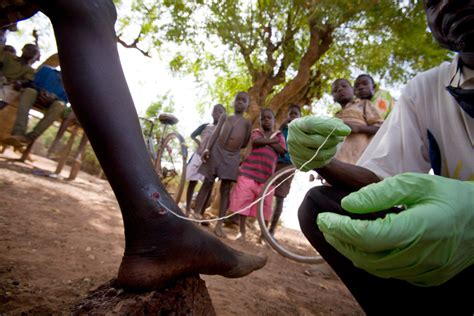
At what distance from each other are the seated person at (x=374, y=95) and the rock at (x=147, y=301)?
248 centimetres

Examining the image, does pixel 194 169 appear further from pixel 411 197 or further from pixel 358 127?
pixel 411 197

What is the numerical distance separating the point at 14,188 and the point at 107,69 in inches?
97.3

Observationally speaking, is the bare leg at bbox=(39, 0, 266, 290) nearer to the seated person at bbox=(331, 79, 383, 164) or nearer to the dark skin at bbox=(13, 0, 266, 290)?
the dark skin at bbox=(13, 0, 266, 290)

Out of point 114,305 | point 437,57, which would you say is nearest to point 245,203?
point 114,305

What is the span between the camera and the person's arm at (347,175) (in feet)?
3.39

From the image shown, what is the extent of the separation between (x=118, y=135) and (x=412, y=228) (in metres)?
0.69

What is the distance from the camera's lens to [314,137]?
0.95 meters

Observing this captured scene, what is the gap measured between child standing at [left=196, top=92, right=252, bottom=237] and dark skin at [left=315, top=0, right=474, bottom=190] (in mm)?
2424

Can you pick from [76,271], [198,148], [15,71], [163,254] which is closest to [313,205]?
[163,254]

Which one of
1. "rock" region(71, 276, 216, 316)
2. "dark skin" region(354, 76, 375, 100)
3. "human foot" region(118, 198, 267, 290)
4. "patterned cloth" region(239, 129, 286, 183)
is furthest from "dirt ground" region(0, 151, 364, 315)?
"dark skin" region(354, 76, 375, 100)

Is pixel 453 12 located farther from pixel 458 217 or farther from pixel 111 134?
pixel 111 134

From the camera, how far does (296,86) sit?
5996 mm

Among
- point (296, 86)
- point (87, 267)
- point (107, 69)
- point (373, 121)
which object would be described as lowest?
point (87, 267)

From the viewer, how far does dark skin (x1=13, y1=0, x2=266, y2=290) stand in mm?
670
